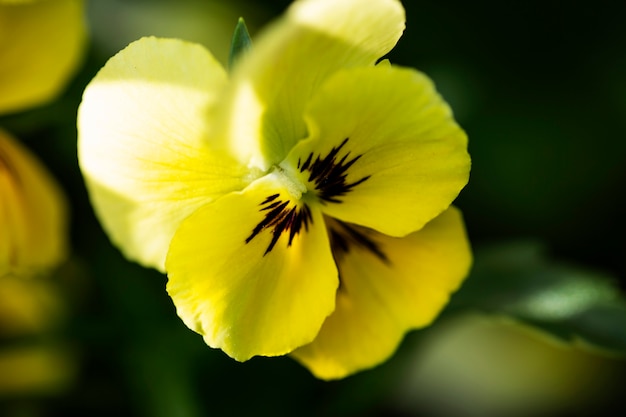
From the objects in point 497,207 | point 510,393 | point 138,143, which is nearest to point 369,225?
point 138,143

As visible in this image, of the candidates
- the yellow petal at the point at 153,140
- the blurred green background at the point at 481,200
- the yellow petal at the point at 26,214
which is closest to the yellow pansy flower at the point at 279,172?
the yellow petal at the point at 153,140

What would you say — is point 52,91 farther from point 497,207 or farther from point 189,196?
point 497,207

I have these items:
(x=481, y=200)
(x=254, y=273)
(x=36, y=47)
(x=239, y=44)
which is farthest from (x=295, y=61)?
(x=481, y=200)

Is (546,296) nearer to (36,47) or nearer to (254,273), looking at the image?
(254,273)

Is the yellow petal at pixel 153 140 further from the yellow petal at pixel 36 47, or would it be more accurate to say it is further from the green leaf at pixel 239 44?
the yellow petal at pixel 36 47

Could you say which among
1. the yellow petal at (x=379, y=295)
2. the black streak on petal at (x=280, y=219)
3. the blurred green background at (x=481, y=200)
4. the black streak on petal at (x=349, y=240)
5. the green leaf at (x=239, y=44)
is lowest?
the blurred green background at (x=481, y=200)

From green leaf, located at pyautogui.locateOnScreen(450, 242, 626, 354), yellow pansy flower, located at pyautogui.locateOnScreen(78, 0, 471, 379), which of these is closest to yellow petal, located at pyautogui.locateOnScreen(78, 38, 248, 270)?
yellow pansy flower, located at pyautogui.locateOnScreen(78, 0, 471, 379)

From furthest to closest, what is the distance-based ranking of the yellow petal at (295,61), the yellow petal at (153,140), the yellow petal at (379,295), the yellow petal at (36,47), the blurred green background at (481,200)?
1. the blurred green background at (481,200)
2. the yellow petal at (36,47)
3. the yellow petal at (379,295)
4. the yellow petal at (153,140)
5. the yellow petal at (295,61)
